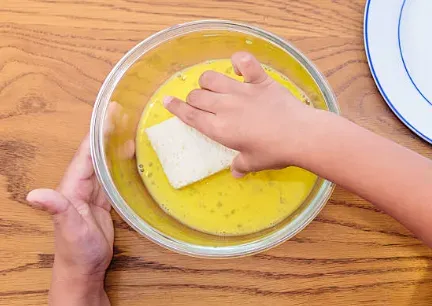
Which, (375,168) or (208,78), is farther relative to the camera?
(208,78)

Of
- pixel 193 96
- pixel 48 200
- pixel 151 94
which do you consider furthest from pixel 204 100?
pixel 48 200

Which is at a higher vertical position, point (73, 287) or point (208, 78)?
point (208, 78)

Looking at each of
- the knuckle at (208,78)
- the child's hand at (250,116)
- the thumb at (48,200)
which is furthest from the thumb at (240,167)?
the thumb at (48,200)

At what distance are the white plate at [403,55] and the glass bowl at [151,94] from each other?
0.11 m

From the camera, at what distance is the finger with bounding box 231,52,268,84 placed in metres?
0.72

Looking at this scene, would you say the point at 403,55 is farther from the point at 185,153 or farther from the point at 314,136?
the point at 185,153

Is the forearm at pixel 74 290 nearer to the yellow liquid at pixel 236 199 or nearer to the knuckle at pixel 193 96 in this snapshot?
the yellow liquid at pixel 236 199

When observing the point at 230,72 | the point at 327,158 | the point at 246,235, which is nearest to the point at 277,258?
the point at 246,235

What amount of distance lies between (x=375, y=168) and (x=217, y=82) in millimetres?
239

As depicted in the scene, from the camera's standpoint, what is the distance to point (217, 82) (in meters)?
0.77

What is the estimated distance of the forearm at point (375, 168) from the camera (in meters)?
0.66

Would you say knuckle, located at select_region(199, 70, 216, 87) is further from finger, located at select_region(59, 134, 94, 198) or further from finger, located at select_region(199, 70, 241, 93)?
finger, located at select_region(59, 134, 94, 198)

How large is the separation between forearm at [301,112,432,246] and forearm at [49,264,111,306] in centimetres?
33

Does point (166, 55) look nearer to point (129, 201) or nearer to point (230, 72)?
point (230, 72)
